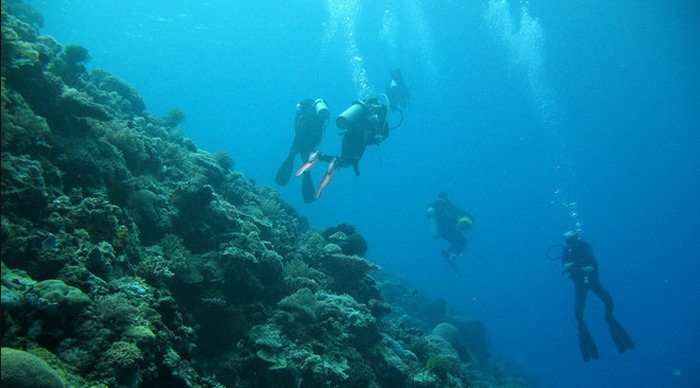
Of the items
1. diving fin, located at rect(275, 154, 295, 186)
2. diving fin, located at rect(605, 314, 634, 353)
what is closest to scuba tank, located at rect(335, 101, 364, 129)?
diving fin, located at rect(275, 154, 295, 186)

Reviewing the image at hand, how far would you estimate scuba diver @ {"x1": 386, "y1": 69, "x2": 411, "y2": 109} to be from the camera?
19.5 m

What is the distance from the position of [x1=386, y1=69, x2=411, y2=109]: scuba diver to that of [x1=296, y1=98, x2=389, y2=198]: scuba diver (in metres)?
6.38

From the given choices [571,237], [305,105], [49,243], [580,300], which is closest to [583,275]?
[580,300]

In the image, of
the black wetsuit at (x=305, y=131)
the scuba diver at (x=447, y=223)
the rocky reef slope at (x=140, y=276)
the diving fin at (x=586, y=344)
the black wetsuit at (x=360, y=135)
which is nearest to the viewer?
the rocky reef slope at (x=140, y=276)

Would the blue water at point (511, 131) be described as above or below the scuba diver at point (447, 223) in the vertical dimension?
above

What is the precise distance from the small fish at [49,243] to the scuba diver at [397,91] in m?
16.1

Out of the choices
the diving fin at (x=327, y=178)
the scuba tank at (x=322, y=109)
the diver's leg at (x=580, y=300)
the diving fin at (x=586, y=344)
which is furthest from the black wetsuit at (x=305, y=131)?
the diving fin at (x=586, y=344)

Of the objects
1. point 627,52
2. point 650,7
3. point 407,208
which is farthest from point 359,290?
point 407,208

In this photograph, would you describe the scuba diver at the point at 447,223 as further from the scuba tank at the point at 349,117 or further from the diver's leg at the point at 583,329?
the scuba tank at the point at 349,117

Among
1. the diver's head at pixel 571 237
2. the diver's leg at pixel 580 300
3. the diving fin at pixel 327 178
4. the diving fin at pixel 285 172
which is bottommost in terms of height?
the diving fin at pixel 327 178

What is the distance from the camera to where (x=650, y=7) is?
2251 inches

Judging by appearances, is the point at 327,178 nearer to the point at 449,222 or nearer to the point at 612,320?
the point at 449,222

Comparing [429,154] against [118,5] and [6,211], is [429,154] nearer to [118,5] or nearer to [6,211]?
[118,5]

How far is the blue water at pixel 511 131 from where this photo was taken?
80750 mm
